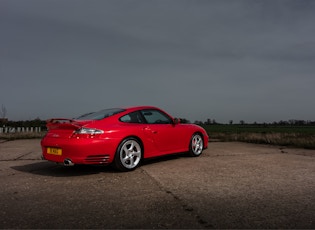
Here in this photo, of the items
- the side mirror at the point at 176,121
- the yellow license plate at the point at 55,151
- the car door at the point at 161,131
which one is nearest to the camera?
the yellow license plate at the point at 55,151

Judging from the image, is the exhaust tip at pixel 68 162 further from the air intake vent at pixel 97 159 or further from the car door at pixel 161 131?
the car door at pixel 161 131

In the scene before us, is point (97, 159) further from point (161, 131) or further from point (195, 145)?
point (195, 145)

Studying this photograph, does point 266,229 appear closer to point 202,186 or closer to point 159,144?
point 202,186

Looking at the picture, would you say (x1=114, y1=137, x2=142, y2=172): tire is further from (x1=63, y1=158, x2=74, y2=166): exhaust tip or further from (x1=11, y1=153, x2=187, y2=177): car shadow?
(x1=63, y1=158, x2=74, y2=166): exhaust tip

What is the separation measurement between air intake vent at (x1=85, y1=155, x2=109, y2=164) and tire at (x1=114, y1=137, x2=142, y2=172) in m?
0.21

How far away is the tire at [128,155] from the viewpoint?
5.40m

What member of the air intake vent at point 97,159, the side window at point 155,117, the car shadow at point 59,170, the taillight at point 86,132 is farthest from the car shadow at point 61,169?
the side window at point 155,117

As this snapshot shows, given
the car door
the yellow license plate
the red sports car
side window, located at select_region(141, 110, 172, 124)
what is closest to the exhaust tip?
the red sports car

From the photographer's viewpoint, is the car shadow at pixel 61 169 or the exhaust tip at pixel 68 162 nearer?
the exhaust tip at pixel 68 162

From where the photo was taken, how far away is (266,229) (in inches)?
105

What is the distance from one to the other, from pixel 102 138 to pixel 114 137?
9.6 inches

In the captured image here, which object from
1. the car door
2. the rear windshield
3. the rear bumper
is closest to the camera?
the rear bumper

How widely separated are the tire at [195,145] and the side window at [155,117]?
0.93 metres

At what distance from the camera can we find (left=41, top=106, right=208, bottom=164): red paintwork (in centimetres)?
506
